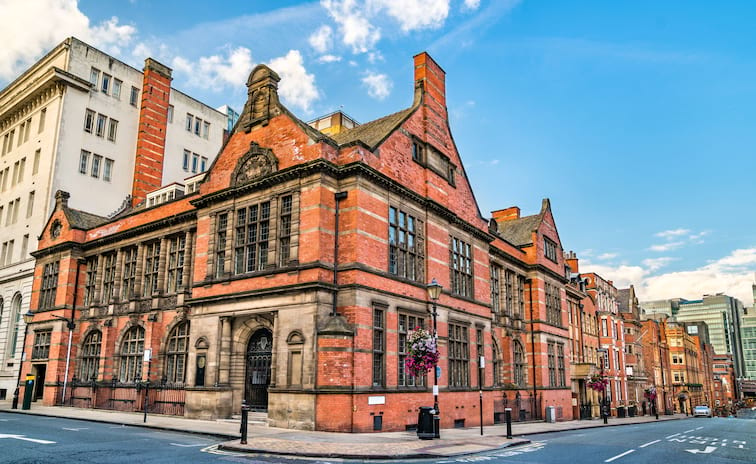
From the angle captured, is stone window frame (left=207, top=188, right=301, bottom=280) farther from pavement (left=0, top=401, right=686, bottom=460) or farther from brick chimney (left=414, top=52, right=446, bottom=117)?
brick chimney (left=414, top=52, right=446, bottom=117)

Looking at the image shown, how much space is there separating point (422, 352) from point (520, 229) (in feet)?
85.7

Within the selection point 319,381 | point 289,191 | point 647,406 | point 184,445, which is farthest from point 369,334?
point 647,406

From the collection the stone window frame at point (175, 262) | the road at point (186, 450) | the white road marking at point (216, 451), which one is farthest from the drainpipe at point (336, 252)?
the stone window frame at point (175, 262)

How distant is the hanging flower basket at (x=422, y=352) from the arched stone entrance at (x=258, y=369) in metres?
7.18

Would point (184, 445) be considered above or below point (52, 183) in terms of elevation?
below

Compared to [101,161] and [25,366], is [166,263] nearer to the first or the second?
[25,366]

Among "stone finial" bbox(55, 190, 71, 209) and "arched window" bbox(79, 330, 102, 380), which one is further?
"stone finial" bbox(55, 190, 71, 209)

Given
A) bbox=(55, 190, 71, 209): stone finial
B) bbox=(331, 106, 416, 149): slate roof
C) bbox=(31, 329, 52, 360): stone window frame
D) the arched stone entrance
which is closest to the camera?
the arched stone entrance

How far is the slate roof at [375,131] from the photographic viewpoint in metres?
27.6

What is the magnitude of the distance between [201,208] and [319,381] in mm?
12170

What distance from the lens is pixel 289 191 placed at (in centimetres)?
2522

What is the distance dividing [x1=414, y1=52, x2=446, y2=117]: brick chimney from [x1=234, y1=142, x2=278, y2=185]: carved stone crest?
1009 centimetres

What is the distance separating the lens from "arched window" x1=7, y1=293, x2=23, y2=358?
147ft

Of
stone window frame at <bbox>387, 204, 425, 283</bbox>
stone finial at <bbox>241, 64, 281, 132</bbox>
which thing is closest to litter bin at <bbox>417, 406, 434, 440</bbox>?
stone window frame at <bbox>387, 204, 425, 283</bbox>
